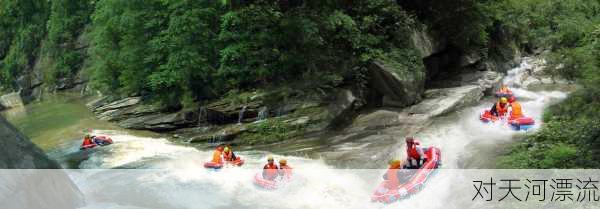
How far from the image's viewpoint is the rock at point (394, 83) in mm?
19469

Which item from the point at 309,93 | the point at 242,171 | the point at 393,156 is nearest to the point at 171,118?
the point at 309,93

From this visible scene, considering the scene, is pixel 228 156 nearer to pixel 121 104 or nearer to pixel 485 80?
pixel 121 104

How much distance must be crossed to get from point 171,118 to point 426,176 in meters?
11.5

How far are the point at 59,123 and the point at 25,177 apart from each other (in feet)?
54.7

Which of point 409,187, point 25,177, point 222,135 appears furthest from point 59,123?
point 409,187

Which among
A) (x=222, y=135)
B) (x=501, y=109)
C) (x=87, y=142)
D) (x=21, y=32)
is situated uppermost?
(x=21, y=32)

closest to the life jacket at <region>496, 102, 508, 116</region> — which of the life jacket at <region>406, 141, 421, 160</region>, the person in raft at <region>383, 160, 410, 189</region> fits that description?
the life jacket at <region>406, 141, 421, 160</region>

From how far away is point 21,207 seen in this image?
29.6 feet

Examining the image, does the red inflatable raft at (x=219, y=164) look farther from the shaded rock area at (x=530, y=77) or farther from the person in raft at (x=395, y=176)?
the shaded rock area at (x=530, y=77)

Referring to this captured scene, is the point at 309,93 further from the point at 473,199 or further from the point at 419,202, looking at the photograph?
the point at 473,199

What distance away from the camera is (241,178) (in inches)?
543

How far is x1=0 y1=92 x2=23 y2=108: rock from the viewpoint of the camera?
40200mm

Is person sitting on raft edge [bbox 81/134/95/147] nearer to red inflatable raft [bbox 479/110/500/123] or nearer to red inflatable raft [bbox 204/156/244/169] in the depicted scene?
red inflatable raft [bbox 204/156/244/169]

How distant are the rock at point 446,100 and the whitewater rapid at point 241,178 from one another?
0.78m
